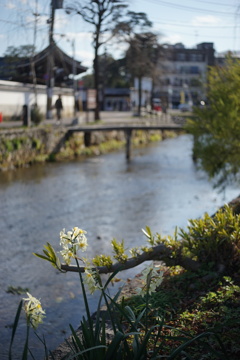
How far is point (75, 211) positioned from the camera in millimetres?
12773

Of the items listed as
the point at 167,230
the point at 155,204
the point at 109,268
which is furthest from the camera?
the point at 155,204

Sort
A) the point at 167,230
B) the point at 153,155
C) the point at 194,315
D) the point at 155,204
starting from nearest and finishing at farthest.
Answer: the point at 194,315 < the point at 167,230 < the point at 155,204 < the point at 153,155

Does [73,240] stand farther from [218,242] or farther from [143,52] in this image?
[143,52]

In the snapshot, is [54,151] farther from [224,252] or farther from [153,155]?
[224,252]

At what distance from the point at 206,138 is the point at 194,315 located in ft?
29.1

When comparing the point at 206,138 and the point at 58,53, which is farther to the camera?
the point at 58,53

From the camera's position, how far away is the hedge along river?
659 centimetres

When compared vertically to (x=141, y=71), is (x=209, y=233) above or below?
below

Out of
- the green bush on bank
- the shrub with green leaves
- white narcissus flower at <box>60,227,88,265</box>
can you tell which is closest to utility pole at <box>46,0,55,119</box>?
the shrub with green leaves

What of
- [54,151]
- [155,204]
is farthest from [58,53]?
[155,204]

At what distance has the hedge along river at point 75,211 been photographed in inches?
260

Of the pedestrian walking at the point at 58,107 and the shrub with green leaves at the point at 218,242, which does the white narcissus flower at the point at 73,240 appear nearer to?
the shrub with green leaves at the point at 218,242

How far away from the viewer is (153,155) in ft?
84.4

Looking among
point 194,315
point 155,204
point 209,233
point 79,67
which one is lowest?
A: point 155,204
